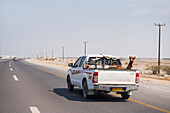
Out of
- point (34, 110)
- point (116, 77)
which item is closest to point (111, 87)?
point (116, 77)

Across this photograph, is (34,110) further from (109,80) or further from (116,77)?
(116,77)

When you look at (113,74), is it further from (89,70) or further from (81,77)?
(81,77)

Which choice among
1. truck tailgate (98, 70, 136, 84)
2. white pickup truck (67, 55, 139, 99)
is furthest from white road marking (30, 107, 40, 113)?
truck tailgate (98, 70, 136, 84)

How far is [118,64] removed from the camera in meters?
11.6

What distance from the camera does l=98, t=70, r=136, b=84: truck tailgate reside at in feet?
31.0

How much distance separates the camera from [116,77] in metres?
9.55

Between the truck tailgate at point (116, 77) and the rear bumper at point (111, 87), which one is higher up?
the truck tailgate at point (116, 77)

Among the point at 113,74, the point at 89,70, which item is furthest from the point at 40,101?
the point at 113,74

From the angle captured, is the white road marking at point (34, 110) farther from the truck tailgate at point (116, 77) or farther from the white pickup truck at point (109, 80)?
the truck tailgate at point (116, 77)

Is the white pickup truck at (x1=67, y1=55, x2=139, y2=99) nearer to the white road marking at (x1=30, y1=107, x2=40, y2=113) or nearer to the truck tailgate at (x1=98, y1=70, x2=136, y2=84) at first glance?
the truck tailgate at (x1=98, y1=70, x2=136, y2=84)

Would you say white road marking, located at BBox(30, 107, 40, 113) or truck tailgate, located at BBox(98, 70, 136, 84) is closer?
white road marking, located at BBox(30, 107, 40, 113)

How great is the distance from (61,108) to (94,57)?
148 inches

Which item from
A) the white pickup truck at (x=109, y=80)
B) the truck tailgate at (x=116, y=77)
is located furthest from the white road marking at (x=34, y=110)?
the truck tailgate at (x=116, y=77)

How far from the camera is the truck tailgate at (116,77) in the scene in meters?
9.45
